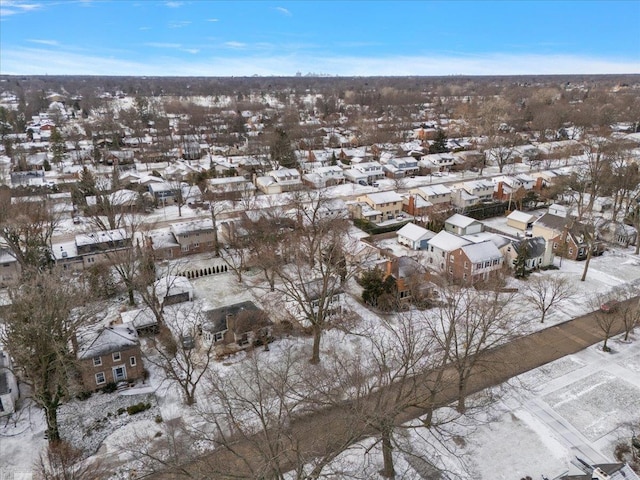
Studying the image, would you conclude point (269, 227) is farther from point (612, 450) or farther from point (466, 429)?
point (612, 450)

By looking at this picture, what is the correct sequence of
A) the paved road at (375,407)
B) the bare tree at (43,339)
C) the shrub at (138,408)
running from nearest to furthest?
the paved road at (375,407)
the bare tree at (43,339)
the shrub at (138,408)

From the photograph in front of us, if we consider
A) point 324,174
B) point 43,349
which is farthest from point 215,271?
point 324,174

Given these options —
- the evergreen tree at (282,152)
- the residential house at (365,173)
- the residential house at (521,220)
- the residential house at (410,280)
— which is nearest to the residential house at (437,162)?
the residential house at (365,173)

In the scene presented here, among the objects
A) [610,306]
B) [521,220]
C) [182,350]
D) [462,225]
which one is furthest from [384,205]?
[182,350]

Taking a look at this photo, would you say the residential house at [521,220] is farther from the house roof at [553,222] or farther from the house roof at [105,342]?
the house roof at [105,342]

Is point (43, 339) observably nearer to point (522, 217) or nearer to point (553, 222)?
point (553, 222)

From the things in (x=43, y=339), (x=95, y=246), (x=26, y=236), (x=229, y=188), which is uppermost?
(x=43, y=339)

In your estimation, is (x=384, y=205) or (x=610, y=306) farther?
(x=384, y=205)

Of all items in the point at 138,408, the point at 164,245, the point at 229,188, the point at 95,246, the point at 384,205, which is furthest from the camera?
the point at 229,188
